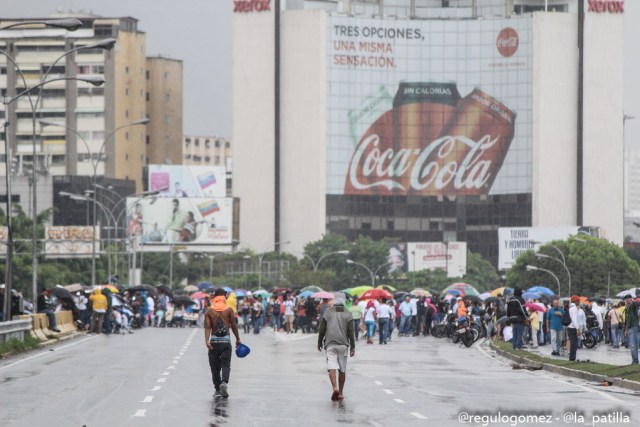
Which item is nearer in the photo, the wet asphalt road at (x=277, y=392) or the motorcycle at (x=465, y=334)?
the wet asphalt road at (x=277, y=392)

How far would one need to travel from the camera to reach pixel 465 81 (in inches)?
6880

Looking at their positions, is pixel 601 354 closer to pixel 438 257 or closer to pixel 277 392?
pixel 277 392

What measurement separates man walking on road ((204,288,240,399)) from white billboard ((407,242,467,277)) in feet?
449

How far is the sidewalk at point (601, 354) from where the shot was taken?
123 feet

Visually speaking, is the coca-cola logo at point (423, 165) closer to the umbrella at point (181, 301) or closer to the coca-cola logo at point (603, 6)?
the coca-cola logo at point (603, 6)

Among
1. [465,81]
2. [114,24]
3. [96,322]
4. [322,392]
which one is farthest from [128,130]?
[322,392]

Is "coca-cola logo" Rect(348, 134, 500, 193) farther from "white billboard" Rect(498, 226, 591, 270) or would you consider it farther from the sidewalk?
the sidewalk

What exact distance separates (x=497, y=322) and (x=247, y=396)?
28.8 m

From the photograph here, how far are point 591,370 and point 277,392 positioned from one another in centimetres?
860

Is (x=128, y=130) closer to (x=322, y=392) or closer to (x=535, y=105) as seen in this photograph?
(x=535, y=105)

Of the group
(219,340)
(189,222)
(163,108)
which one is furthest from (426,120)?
(219,340)

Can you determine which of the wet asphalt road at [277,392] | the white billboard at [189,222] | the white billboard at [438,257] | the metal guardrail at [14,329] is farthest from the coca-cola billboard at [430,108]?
the wet asphalt road at [277,392]

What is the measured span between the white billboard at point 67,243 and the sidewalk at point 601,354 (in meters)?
57.0

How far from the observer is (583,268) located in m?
124
